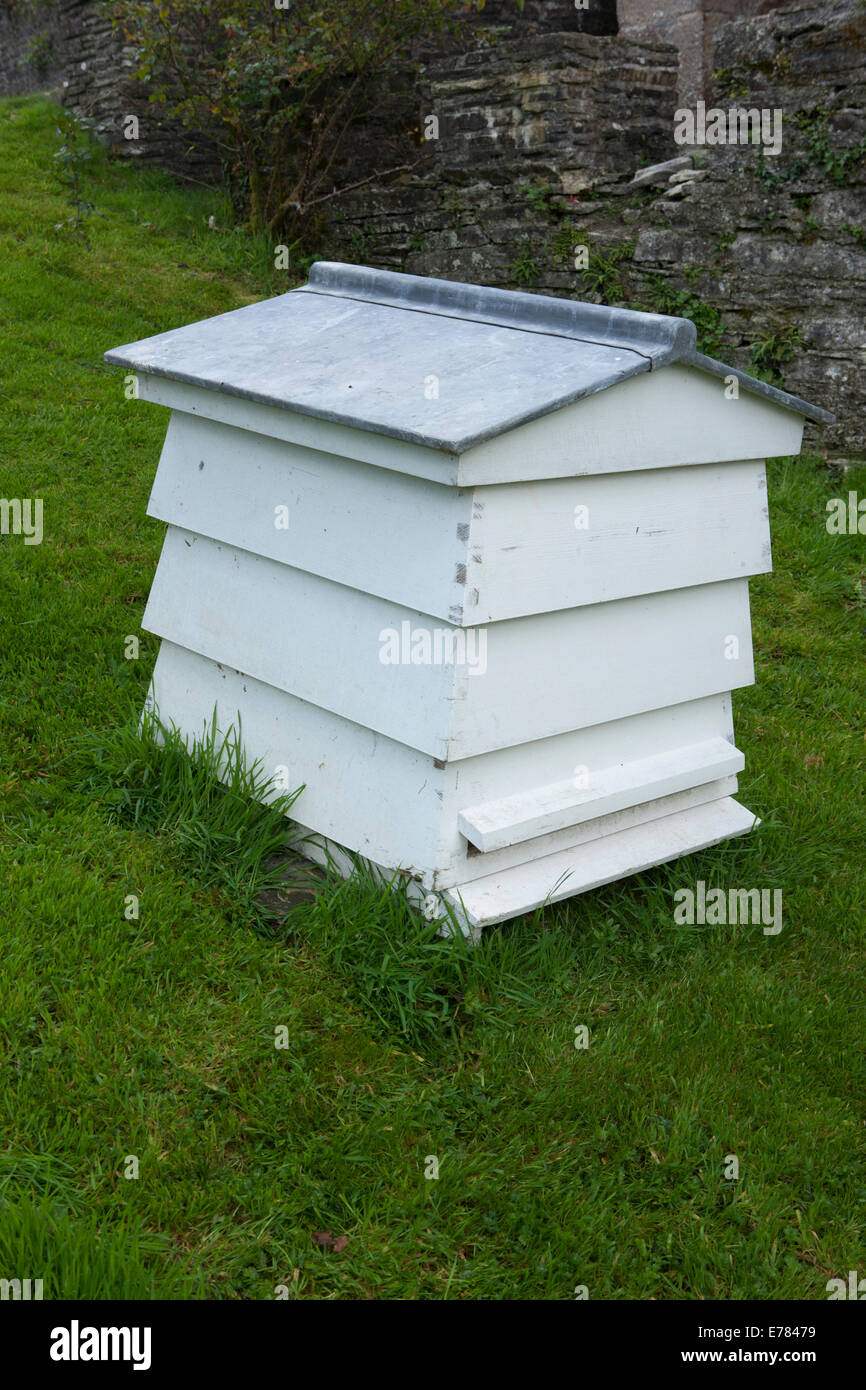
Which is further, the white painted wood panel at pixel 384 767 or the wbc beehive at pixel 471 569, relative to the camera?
the white painted wood panel at pixel 384 767

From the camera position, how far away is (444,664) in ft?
7.82

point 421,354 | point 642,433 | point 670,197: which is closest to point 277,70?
point 670,197

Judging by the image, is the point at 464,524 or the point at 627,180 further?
the point at 627,180

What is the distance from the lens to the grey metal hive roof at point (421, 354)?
231 centimetres

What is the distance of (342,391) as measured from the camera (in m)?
2.52

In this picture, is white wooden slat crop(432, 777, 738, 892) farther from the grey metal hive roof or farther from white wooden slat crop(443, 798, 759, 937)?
the grey metal hive roof

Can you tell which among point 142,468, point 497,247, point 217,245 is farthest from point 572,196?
point 142,468

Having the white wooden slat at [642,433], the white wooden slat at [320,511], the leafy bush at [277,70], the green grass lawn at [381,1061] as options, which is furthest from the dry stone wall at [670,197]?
the white wooden slat at [320,511]

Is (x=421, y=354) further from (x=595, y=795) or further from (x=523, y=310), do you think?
(x=595, y=795)

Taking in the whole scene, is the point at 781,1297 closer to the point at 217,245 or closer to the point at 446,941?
the point at 446,941

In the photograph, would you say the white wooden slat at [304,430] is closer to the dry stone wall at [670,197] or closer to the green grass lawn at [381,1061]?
the green grass lawn at [381,1061]

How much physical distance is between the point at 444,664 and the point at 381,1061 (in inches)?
Answer: 32.4

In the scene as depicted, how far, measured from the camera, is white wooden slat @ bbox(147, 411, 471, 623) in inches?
93.4

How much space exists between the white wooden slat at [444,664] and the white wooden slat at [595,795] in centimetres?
15
